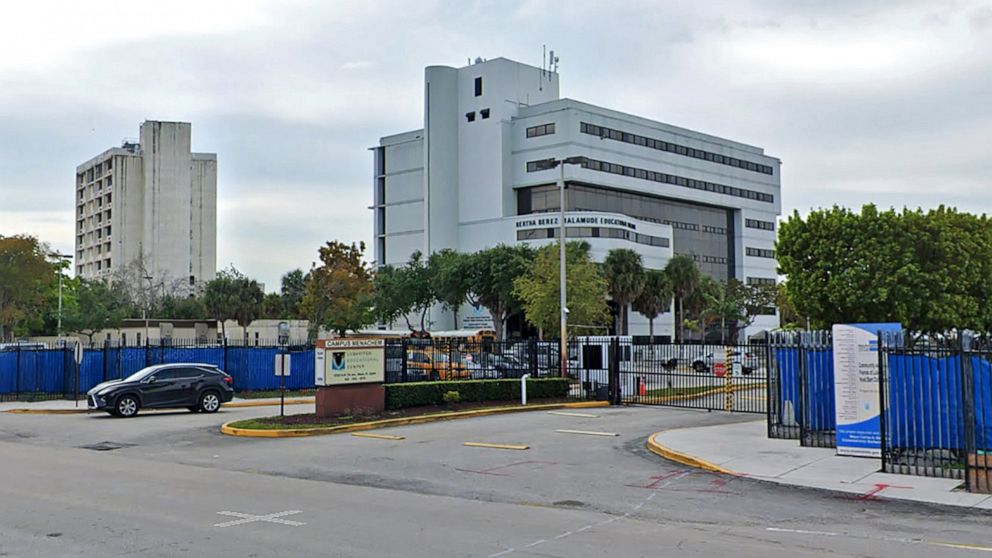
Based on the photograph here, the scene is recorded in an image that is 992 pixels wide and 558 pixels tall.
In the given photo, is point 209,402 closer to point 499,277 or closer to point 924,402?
point 924,402

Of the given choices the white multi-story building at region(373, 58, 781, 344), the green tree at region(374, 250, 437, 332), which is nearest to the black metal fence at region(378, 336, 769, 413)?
the white multi-story building at region(373, 58, 781, 344)

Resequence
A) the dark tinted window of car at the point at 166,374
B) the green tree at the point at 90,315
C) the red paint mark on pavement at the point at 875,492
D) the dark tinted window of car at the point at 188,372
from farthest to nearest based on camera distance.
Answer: the green tree at the point at 90,315
the dark tinted window of car at the point at 188,372
the dark tinted window of car at the point at 166,374
the red paint mark on pavement at the point at 875,492

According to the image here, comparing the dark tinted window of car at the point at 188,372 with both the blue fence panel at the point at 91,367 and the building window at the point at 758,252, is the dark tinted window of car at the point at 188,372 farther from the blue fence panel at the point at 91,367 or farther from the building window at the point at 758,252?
the building window at the point at 758,252

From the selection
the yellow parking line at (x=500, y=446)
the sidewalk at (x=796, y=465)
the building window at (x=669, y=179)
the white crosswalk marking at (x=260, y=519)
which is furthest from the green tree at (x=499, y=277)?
the white crosswalk marking at (x=260, y=519)

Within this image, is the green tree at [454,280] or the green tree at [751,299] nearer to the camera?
the green tree at [454,280]

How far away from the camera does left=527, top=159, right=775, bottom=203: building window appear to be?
307 ft

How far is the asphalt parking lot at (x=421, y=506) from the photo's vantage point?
31.9 feet

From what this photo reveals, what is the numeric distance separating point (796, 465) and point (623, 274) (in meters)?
62.1

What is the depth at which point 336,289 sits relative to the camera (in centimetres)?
7819

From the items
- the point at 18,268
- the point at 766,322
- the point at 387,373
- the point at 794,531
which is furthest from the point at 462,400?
the point at 766,322

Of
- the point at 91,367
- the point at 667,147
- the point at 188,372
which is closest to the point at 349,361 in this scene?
the point at 188,372

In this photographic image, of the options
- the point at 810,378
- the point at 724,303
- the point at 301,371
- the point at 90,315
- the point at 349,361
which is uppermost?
the point at 724,303

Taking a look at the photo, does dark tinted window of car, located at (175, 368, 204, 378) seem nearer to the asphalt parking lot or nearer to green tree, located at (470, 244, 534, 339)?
the asphalt parking lot

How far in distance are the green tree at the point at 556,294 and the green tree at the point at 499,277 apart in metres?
7.32
